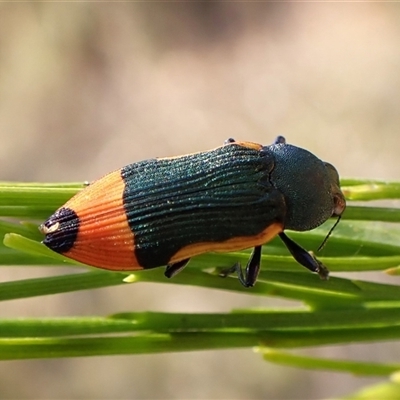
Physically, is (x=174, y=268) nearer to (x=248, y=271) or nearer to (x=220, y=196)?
(x=248, y=271)

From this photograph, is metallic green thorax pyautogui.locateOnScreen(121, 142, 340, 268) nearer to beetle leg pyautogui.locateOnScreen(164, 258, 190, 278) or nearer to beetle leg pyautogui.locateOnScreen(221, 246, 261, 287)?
beetle leg pyautogui.locateOnScreen(164, 258, 190, 278)

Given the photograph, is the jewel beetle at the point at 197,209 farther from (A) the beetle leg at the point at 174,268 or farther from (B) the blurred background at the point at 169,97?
(B) the blurred background at the point at 169,97

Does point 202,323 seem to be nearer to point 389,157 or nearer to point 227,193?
point 227,193

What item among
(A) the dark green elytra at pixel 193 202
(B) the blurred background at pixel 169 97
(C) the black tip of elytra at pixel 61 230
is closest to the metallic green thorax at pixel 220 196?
(A) the dark green elytra at pixel 193 202

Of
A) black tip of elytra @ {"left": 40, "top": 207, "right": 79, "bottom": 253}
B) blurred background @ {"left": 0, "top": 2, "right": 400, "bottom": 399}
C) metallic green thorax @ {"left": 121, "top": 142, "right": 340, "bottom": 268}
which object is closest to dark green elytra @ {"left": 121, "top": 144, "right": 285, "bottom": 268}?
metallic green thorax @ {"left": 121, "top": 142, "right": 340, "bottom": 268}

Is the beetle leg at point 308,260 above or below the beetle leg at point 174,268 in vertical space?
above

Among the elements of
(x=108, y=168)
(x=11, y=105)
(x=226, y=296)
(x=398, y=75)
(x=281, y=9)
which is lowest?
(x=226, y=296)

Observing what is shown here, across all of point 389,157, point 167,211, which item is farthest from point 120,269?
point 389,157
